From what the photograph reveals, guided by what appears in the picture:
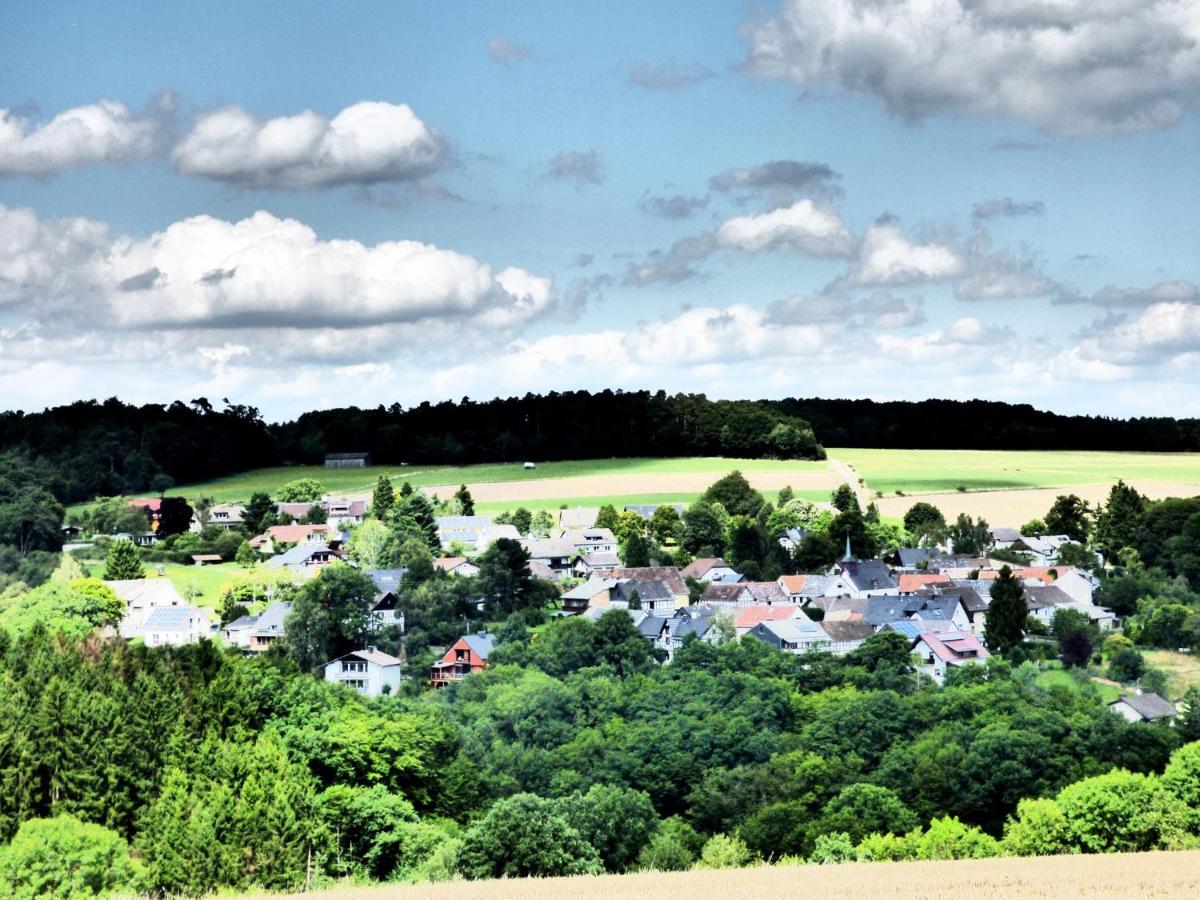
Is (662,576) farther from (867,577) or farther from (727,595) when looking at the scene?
(867,577)

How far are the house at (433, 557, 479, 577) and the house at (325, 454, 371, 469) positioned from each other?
35847 millimetres

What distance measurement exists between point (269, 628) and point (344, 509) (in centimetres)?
3419

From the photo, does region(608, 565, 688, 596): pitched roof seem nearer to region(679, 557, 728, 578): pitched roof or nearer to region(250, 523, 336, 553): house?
region(679, 557, 728, 578): pitched roof

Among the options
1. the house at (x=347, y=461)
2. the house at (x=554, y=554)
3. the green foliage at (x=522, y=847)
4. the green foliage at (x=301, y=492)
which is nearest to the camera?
the green foliage at (x=522, y=847)

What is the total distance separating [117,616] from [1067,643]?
139ft

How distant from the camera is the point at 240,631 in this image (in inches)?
2975

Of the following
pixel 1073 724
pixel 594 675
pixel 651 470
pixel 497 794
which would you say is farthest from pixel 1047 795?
pixel 651 470

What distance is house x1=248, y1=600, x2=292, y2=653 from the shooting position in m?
73.7

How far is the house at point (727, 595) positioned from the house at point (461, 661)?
620 inches

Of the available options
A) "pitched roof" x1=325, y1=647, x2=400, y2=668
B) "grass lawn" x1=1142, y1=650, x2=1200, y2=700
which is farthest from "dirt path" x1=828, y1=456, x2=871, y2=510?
"pitched roof" x1=325, y1=647, x2=400, y2=668

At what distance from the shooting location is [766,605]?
266 ft

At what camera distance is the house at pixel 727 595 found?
273ft

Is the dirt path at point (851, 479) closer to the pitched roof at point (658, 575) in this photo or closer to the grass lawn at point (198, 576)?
the pitched roof at point (658, 575)

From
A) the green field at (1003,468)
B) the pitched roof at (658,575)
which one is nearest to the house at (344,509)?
the pitched roof at (658,575)
